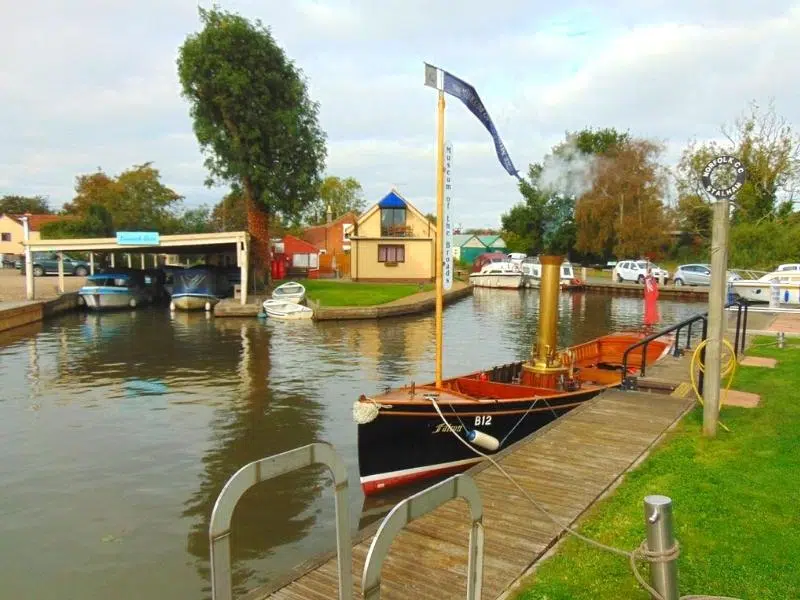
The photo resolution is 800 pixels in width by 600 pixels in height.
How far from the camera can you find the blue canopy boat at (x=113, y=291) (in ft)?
108

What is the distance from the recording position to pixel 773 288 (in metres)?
27.2

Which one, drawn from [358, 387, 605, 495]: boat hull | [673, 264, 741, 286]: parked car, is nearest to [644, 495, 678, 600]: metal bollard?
[358, 387, 605, 495]: boat hull

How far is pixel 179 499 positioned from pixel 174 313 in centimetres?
2477

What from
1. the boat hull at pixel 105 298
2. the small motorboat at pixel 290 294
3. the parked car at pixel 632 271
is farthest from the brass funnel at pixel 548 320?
the parked car at pixel 632 271

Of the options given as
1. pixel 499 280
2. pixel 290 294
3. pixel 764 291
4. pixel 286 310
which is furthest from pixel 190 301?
pixel 764 291

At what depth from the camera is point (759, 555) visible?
491cm

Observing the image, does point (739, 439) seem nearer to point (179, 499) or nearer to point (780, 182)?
point (179, 499)

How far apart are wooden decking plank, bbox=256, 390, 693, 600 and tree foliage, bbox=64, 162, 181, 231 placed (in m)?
53.5

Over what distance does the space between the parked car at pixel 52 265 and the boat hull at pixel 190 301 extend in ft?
60.5

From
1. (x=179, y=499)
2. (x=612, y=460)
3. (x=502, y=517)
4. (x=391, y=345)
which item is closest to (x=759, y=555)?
(x=502, y=517)

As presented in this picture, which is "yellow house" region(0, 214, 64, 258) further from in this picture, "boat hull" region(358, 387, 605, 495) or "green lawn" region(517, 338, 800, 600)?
"green lawn" region(517, 338, 800, 600)

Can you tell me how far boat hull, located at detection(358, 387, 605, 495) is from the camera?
344 inches

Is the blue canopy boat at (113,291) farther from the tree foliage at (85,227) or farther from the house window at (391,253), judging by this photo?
the house window at (391,253)

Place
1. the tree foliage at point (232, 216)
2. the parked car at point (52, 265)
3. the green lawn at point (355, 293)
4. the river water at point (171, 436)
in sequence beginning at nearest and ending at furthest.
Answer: the river water at point (171, 436), the green lawn at point (355, 293), the parked car at point (52, 265), the tree foliage at point (232, 216)
